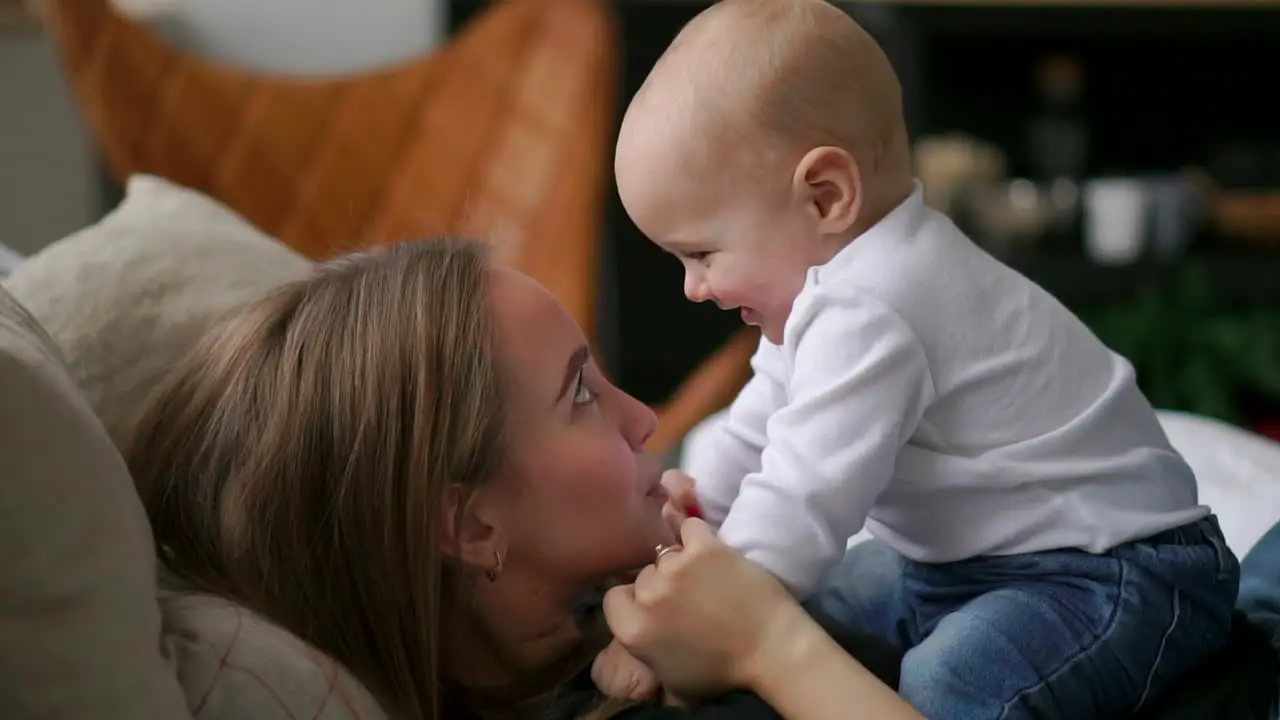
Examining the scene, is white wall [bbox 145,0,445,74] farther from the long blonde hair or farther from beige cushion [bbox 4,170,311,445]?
the long blonde hair

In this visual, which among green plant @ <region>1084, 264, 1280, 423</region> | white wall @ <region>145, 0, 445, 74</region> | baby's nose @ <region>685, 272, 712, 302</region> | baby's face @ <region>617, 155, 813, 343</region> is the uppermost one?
baby's face @ <region>617, 155, 813, 343</region>

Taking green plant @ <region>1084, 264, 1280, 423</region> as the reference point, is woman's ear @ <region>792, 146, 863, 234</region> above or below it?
above

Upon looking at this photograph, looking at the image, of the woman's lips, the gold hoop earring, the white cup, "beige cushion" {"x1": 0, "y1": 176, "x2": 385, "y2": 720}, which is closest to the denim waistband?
the woman's lips

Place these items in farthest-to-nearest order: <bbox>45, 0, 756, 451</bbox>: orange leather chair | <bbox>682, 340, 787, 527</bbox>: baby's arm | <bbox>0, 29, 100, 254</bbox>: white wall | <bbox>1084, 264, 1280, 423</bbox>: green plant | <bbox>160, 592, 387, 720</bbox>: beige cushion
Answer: <bbox>0, 29, 100, 254</bbox>: white wall → <bbox>1084, 264, 1280, 423</bbox>: green plant → <bbox>45, 0, 756, 451</bbox>: orange leather chair → <bbox>682, 340, 787, 527</bbox>: baby's arm → <bbox>160, 592, 387, 720</bbox>: beige cushion

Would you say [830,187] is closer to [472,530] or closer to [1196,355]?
[472,530]

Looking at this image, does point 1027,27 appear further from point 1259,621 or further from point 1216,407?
point 1259,621

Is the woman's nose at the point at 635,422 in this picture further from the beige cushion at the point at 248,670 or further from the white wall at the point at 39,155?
the white wall at the point at 39,155

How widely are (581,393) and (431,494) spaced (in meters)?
0.14

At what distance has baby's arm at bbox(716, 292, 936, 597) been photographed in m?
0.90

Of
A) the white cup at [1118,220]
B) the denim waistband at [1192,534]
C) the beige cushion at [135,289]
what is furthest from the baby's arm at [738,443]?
the white cup at [1118,220]

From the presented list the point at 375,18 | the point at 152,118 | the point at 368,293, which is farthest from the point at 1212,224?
the point at 368,293

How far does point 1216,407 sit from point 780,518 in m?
2.26

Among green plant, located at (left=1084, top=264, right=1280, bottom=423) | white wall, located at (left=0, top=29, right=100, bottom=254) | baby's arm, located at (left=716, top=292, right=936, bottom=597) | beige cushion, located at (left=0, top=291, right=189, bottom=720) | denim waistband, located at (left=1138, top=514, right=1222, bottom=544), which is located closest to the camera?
beige cushion, located at (left=0, top=291, right=189, bottom=720)

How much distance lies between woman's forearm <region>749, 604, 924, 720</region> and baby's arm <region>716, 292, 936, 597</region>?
1.8 inches
